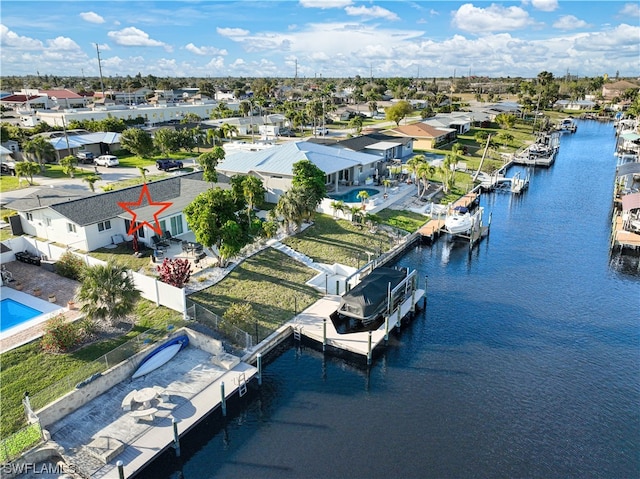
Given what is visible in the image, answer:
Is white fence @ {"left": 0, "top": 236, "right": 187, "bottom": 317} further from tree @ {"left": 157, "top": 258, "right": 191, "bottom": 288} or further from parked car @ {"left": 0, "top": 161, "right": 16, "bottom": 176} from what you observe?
parked car @ {"left": 0, "top": 161, "right": 16, "bottom": 176}

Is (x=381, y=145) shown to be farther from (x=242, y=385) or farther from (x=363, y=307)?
(x=242, y=385)

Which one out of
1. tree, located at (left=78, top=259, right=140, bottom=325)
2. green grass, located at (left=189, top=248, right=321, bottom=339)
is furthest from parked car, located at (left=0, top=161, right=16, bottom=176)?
tree, located at (left=78, top=259, right=140, bottom=325)

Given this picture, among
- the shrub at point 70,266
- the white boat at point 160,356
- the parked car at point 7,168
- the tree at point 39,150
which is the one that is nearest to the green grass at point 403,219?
the white boat at point 160,356

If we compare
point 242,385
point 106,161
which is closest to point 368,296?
point 242,385

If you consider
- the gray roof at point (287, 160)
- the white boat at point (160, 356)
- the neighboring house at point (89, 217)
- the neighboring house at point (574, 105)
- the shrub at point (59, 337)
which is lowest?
the white boat at point (160, 356)

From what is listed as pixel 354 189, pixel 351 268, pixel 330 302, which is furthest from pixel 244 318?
pixel 354 189

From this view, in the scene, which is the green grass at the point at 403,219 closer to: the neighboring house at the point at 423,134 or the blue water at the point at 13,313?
the blue water at the point at 13,313
